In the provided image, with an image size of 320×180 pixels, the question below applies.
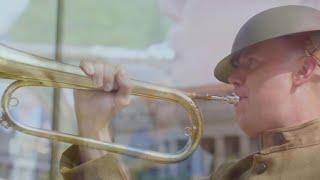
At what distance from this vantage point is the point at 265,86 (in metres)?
1.02

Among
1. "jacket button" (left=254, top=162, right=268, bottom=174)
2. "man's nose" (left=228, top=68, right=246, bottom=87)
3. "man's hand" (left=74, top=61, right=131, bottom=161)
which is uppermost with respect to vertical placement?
"man's nose" (left=228, top=68, right=246, bottom=87)

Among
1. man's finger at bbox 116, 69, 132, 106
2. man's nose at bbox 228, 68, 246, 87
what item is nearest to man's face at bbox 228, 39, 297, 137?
man's nose at bbox 228, 68, 246, 87

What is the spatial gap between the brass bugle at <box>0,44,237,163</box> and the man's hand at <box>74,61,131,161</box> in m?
0.01

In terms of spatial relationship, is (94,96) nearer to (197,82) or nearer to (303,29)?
(197,82)

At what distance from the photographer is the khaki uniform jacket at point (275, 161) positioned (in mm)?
968

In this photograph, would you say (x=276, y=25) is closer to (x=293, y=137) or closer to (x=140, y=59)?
(x=293, y=137)

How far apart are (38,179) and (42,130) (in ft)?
0.46

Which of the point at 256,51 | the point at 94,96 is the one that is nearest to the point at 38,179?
the point at 94,96

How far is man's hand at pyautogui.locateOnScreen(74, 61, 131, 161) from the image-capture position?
3.33ft

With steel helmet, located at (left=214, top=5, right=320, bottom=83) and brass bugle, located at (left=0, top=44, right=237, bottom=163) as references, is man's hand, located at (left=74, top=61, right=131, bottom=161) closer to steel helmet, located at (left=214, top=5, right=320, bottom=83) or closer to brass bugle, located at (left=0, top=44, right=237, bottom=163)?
brass bugle, located at (left=0, top=44, right=237, bottom=163)

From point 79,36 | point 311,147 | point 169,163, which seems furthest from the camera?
point 79,36

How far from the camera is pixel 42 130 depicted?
3.48 ft

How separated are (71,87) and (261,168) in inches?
14.2

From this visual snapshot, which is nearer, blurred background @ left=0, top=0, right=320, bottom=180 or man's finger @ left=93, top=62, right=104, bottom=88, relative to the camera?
man's finger @ left=93, top=62, right=104, bottom=88
